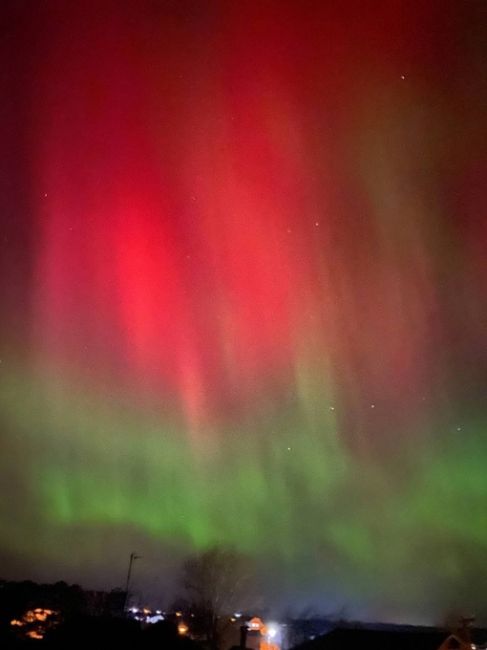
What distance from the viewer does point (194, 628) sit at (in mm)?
54469

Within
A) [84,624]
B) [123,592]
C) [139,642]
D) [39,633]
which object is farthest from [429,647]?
[123,592]

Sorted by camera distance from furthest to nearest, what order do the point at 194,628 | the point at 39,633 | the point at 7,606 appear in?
1. the point at 194,628
2. the point at 7,606
3. the point at 39,633

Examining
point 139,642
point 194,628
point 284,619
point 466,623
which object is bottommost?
point 139,642

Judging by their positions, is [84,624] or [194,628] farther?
[194,628]

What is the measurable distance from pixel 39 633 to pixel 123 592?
103ft

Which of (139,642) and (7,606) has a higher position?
(7,606)

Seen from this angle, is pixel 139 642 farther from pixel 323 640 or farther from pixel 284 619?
pixel 284 619

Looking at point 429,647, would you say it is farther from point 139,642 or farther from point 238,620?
point 238,620

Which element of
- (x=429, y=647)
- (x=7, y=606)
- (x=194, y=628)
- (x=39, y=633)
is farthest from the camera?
(x=194, y=628)

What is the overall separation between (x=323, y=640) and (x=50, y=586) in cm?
3468

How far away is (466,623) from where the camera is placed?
38.1 metres

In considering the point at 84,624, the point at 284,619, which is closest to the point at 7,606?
the point at 84,624

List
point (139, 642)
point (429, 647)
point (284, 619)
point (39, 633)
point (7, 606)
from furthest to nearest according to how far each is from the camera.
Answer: point (284, 619) < point (7, 606) < point (39, 633) < point (429, 647) < point (139, 642)

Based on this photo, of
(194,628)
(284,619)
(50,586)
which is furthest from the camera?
(284,619)
